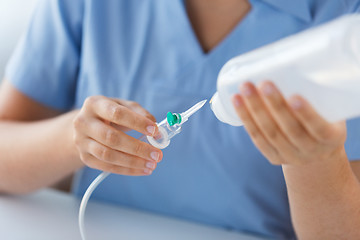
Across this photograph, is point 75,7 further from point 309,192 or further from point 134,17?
point 309,192

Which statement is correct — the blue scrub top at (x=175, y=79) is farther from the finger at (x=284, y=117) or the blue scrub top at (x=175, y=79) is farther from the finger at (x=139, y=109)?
the finger at (x=284, y=117)

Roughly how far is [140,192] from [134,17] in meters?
0.35

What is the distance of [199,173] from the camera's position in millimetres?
851

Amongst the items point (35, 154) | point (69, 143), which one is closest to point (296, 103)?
point (69, 143)

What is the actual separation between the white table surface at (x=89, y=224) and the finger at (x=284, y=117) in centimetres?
41

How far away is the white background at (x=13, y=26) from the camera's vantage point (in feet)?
4.11

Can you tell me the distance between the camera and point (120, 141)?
596mm

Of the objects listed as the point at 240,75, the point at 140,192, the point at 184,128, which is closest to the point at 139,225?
the point at 140,192

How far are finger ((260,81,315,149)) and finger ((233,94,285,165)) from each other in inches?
1.1

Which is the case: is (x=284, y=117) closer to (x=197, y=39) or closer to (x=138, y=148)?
(x=138, y=148)

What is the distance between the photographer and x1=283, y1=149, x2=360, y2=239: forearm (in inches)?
23.4

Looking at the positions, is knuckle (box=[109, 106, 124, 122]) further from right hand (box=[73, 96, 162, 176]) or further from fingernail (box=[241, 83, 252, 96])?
fingernail (box=[241, 83, 252, 96])

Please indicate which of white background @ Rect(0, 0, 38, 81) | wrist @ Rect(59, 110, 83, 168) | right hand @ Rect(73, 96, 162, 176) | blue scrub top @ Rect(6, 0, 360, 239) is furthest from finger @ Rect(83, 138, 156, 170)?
white background @ Rect(0, 0, 38, 81)

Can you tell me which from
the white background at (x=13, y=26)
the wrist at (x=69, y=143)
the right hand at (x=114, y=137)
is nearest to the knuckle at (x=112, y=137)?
the right hand at (x=114, y=137)
